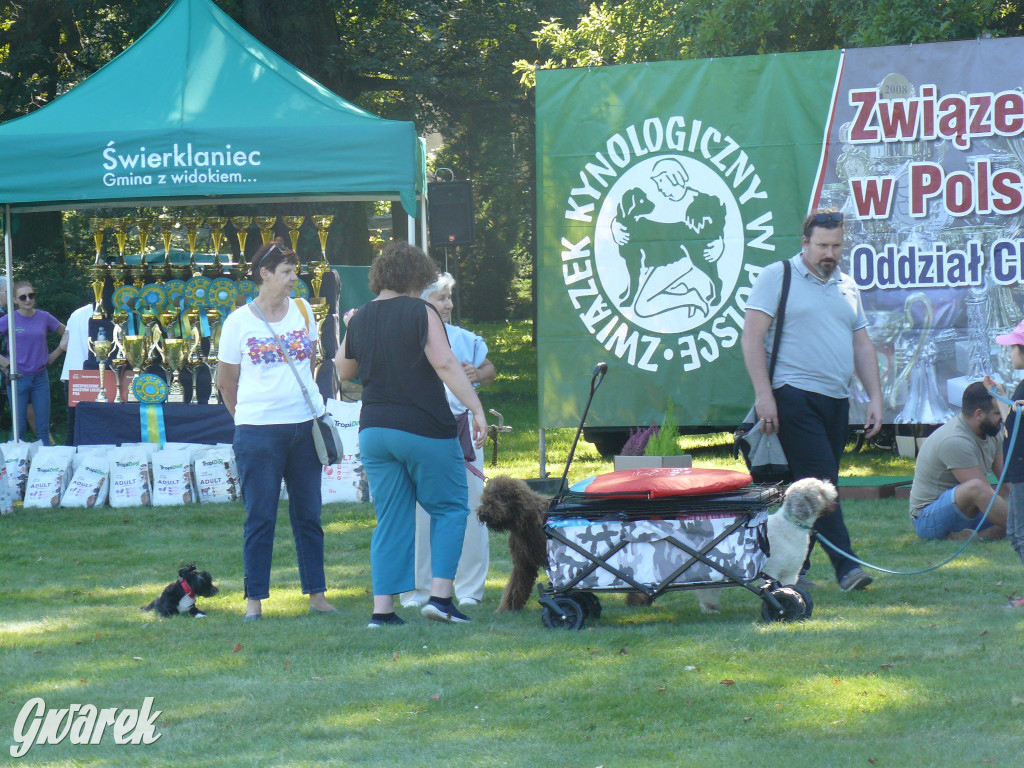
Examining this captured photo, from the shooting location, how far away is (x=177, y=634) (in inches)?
228

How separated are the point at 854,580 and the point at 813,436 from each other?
0.74 m

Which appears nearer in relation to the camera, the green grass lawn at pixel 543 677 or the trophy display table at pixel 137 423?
the green grass lawn at pixel 543 677

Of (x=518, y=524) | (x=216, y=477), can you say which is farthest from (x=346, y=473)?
(x=518, y=524)

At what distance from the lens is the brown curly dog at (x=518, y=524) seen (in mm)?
5668

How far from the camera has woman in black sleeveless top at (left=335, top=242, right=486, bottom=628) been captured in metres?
5.52

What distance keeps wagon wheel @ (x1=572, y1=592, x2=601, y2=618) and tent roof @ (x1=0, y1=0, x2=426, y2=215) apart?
4.33m

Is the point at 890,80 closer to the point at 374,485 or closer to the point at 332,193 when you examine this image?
the point at 332,193

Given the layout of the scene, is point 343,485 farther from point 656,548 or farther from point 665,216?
point 656,548

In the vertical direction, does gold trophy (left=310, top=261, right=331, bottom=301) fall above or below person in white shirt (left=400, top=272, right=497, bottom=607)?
above

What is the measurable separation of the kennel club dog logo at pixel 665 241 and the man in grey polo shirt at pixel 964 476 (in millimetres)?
2946

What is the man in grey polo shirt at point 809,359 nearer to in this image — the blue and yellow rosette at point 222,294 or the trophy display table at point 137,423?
the trophy display table at point 137,423

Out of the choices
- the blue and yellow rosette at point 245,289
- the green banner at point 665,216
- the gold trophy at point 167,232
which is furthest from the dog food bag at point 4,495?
the green banner at point 665,216

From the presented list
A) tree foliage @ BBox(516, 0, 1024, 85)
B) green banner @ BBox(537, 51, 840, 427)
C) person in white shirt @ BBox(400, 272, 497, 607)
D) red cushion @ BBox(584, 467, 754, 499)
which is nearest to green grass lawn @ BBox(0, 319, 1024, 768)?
person in white shirt @ BBox(400, 272, 497, 607)

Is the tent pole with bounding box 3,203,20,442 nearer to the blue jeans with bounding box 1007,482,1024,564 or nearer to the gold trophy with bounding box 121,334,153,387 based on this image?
the gold trophy with bounding box 121,334,153,387
